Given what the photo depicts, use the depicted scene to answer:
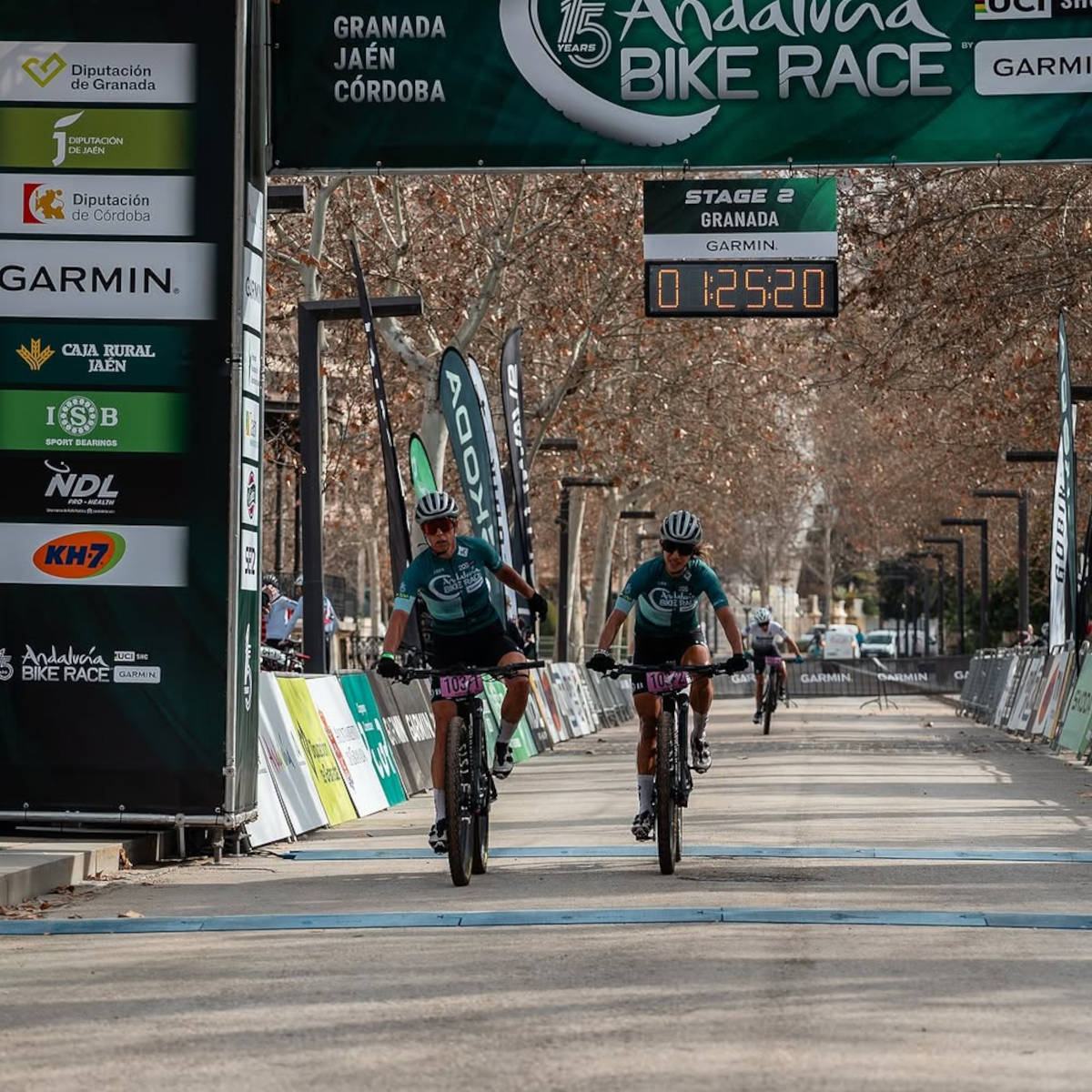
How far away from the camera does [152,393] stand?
12523 mm

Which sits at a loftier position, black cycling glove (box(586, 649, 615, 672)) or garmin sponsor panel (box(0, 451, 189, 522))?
garmin sponsor panel (box(0, 451, 189, 522))

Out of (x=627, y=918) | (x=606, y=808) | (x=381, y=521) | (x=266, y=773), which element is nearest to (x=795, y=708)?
(x=381, y=521)

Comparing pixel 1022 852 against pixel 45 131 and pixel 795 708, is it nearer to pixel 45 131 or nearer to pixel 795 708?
pixel 45 131

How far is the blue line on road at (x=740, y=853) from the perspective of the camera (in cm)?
1223

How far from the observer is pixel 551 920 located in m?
9.39

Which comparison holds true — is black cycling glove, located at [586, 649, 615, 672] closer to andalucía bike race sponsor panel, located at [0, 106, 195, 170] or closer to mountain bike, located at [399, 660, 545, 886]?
mountain bike, located at [399, 660, 545, 886]

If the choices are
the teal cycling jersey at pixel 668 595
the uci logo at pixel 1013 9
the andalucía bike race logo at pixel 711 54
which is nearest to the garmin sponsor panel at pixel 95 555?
the teal cycling jersey at pixel 668 595

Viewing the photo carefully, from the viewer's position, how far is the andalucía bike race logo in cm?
1373

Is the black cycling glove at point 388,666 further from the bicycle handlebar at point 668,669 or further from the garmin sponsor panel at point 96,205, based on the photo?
the garmin sponsor panel at point 96,205

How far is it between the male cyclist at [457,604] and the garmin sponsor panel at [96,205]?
247cm

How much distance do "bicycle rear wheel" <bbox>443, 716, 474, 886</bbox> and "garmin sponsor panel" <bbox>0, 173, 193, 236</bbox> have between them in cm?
358

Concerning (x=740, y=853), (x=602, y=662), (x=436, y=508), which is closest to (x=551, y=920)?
(x=602, y=662)

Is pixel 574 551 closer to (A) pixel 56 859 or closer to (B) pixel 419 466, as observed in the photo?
(B) pixel 419 466

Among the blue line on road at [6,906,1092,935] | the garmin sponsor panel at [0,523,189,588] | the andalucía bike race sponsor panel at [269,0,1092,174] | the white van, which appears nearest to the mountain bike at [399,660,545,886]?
the blue line on road at [6,906,1092,935]
